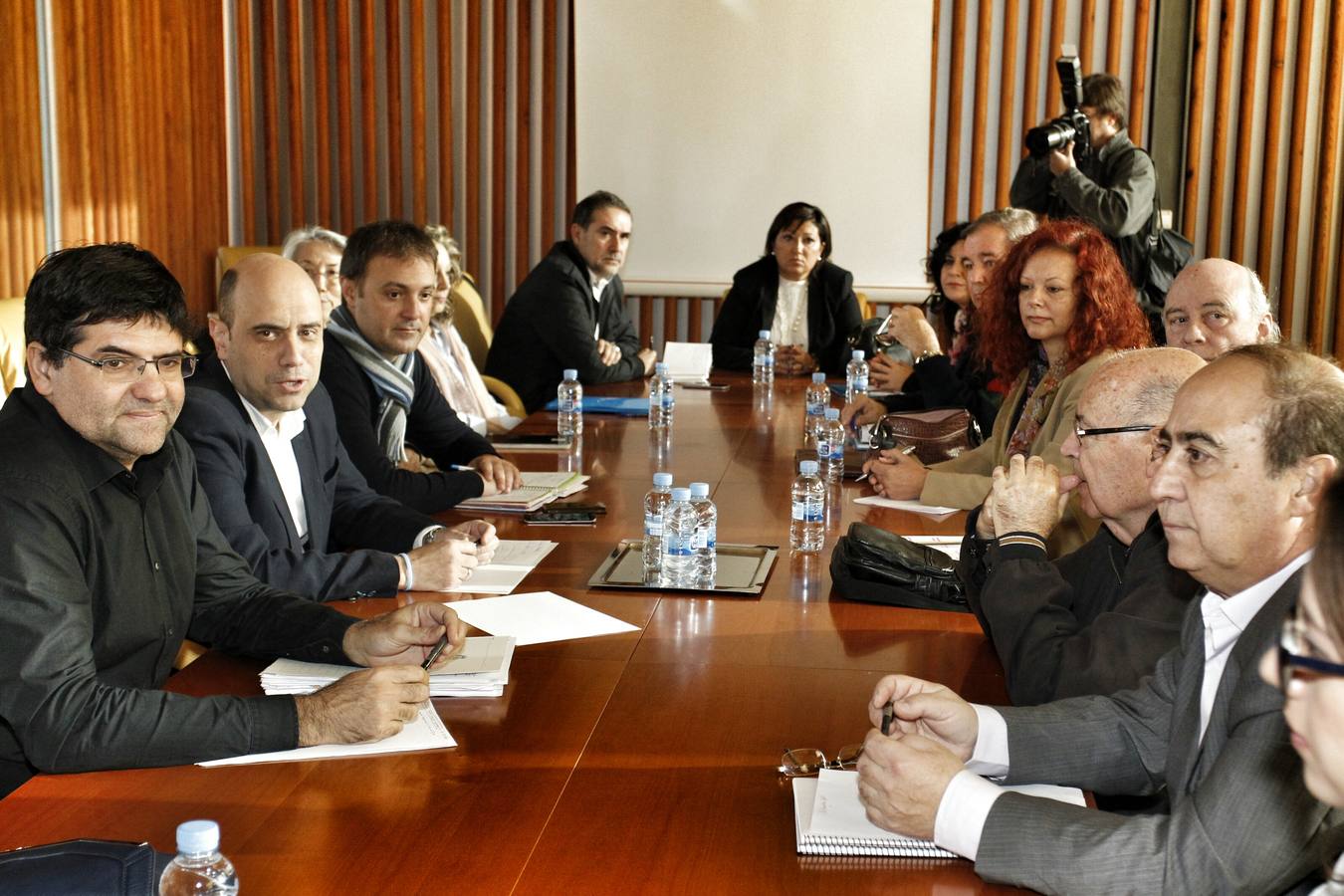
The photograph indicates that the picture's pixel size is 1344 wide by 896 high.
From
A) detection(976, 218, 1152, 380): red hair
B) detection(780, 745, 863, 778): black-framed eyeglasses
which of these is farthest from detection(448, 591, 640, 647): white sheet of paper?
detection(976, 218, 1152, 380): red hair

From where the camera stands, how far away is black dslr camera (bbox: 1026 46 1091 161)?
17.3 ft

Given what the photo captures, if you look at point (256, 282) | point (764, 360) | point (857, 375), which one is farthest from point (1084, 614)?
point (764, 360)

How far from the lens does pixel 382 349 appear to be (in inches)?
148

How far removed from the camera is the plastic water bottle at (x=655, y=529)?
262cm

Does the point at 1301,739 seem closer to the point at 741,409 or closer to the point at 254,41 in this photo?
the point at 741,409

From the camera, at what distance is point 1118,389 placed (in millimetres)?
2254

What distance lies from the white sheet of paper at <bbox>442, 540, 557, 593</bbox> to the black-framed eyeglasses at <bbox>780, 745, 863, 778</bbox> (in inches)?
35.5

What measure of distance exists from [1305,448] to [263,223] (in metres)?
6.90

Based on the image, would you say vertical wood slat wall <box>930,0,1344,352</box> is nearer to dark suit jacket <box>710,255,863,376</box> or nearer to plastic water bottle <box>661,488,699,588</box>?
dark suit jacket <box>710,255,863,376</box>

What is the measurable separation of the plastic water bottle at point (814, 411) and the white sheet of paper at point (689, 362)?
999mm

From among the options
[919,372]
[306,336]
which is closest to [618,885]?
[306,336]

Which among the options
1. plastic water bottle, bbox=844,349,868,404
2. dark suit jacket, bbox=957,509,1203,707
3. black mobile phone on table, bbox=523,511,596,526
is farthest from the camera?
plastic water bottle, bbox=844,349,868,404

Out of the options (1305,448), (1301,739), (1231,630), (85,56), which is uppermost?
(85,56)

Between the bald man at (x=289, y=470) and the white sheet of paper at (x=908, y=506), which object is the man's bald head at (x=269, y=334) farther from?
the white sheet of paper at (x=908, y=506)
